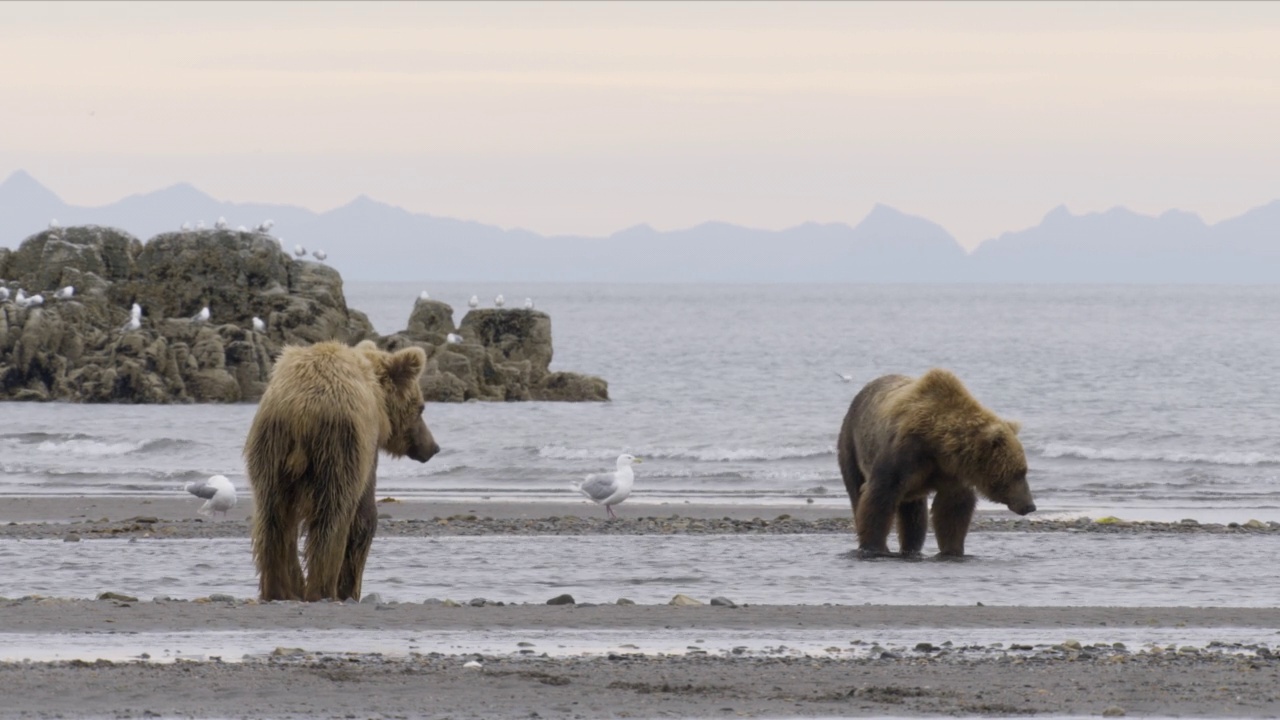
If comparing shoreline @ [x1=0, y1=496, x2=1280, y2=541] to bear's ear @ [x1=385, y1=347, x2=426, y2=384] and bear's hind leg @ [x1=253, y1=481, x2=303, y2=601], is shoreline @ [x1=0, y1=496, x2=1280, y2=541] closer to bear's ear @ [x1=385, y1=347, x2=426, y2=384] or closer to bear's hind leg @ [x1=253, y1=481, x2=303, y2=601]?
bear's ear @ [x1=385, y1=347, x2=426, y2=384]

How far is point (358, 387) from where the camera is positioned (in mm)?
10336

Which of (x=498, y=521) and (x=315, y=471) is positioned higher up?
(x=315, y=471)

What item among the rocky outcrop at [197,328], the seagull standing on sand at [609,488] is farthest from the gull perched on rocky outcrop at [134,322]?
the seagull standing on sand at [609,488]

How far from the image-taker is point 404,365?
445 inches

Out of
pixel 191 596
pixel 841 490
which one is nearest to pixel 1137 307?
pixel 841 490

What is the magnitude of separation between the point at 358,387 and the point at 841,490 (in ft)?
51.7

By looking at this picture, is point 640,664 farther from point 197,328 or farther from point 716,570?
point 197,328

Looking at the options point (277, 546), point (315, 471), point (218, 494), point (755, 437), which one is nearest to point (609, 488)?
point (218, 494)

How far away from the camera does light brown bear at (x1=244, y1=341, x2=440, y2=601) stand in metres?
10.1

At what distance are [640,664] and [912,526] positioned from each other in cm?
684

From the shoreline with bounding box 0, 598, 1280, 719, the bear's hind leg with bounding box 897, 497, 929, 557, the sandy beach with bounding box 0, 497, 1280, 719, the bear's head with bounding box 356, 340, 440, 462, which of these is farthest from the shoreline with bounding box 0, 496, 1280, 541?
the shoreline with bounding box 0, 598, 1280, 719

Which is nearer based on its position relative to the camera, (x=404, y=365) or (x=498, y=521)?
(x=404, y=365)

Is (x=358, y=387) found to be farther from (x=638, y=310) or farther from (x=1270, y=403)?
(x=638, y=310)

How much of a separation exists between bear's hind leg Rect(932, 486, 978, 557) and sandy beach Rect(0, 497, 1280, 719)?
3332 mm
